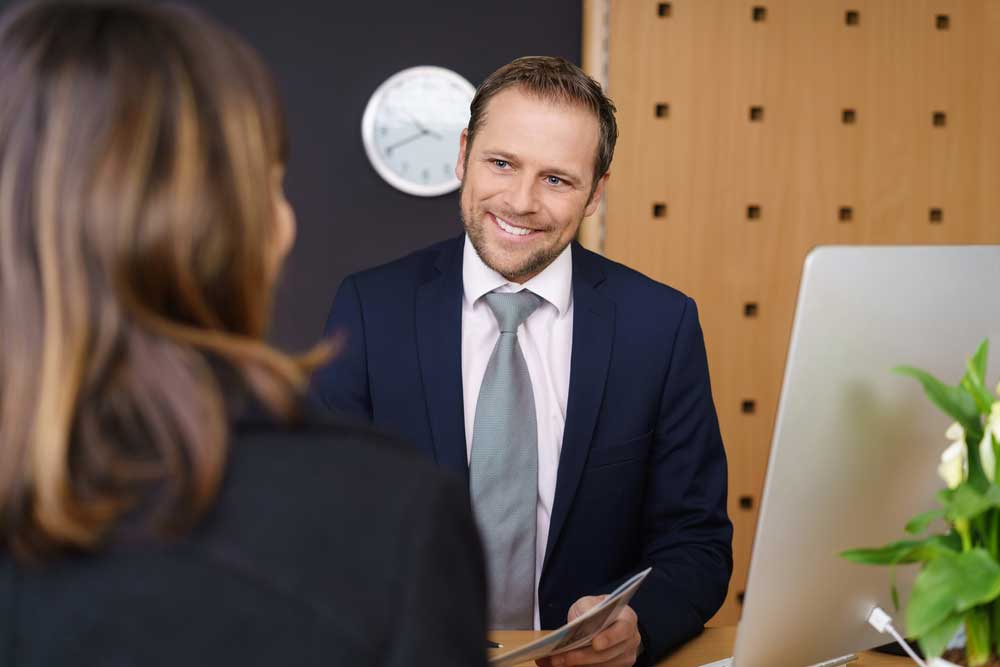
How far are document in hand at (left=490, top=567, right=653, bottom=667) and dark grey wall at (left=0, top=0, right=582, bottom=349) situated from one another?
2670mm

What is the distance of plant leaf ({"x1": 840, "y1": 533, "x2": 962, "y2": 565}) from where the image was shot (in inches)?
42.2

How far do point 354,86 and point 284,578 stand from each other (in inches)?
133

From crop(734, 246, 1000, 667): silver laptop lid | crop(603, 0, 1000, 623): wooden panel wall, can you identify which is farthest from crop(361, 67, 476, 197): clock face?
crop(734, 246, 1000, 667): silver laptop lid

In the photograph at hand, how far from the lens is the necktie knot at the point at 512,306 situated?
1.93 m

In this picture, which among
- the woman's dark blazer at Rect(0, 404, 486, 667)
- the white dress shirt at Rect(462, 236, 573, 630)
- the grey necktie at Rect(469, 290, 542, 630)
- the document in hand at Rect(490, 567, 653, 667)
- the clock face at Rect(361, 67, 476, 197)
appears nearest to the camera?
the woman's dark blazer at Rect(0, 404, 486, 667)

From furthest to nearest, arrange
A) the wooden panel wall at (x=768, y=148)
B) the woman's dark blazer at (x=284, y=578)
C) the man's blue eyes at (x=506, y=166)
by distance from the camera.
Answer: the wooden panel wall at (x=768, y=148), the man's blue eyes at (x=506, y=166), the woman's dark blazer at (x=284, y=578)

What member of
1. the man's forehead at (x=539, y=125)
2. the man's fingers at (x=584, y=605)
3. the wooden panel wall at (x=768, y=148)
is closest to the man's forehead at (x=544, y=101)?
the man's forehead at (x=539, y=125)

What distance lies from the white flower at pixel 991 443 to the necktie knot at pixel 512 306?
0.96 meters

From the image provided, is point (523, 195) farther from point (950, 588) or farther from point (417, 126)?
point (417, 126)

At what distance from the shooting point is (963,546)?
1.12 m

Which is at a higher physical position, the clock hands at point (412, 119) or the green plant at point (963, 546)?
the clock hands at point (412, 119)

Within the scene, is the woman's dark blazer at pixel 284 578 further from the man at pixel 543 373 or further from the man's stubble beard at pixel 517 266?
the man's stubble beard at pixel 517 266

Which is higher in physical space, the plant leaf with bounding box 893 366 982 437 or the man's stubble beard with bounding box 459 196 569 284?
the man's stubble beard with bounding box 459 196 569 284

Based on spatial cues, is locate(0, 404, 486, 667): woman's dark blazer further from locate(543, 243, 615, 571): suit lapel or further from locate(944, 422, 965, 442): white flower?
locate(543, 243, 615, 571): suit lapel
